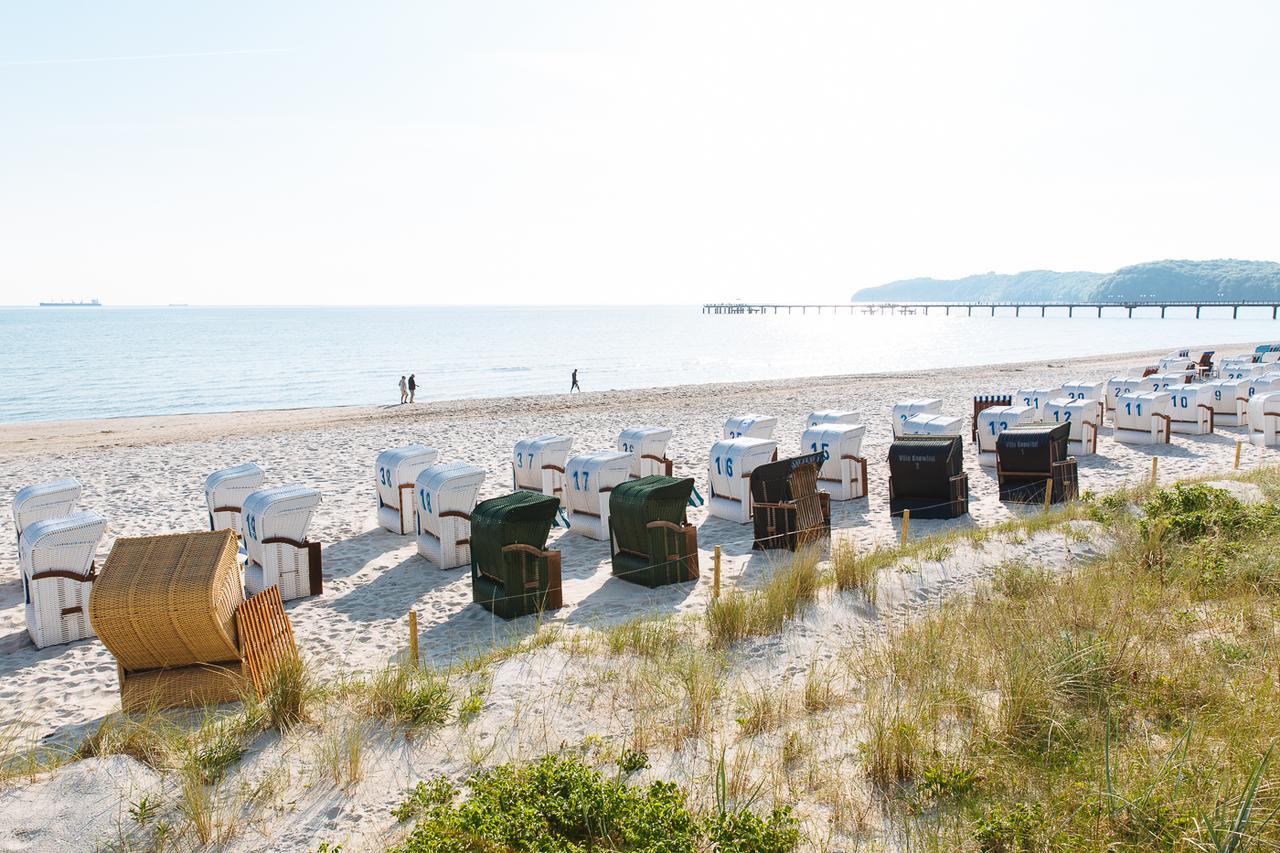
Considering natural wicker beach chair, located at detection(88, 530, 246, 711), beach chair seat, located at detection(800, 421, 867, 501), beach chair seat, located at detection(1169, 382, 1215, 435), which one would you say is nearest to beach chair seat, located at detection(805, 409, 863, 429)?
beach chair seat, located at detection(800, 421, 867, 501)

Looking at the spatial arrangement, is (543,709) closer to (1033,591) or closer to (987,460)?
(1033,591)

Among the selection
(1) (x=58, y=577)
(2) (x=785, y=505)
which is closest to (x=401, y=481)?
(1) (x=58, y=577)

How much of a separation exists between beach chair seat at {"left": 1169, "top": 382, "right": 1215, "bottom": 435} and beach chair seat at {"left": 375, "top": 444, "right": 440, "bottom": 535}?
19460 millimetres

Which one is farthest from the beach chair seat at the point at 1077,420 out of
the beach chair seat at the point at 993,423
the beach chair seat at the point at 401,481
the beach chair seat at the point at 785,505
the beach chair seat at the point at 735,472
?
the beach chair seat at the point at 401,481

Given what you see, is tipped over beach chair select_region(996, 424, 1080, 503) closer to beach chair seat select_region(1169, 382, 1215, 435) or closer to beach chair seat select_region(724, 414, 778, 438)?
beach chair seat select_region(724, 414, 778, 438)

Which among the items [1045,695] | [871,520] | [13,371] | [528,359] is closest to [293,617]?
[1045,695]

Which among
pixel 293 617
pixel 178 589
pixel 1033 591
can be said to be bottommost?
pixel 293 617

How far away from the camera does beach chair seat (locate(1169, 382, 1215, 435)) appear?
72.3ft

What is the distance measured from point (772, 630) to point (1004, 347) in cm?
9111

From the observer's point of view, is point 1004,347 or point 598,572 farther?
point 1004,347

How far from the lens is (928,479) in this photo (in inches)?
562

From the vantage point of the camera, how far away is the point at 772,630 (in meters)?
8.23

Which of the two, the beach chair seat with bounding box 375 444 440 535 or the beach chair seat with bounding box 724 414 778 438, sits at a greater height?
the beach chair seat with bounding box 724 414 778 438

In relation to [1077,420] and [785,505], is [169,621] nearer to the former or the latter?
[785,505]
